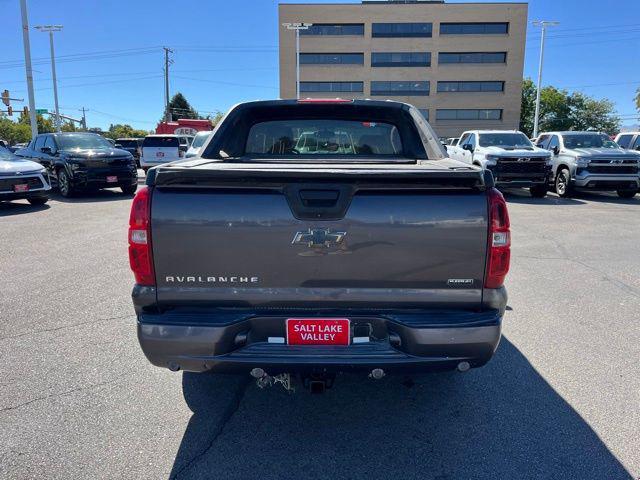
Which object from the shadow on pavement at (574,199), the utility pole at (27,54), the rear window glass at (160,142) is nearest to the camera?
the shadow on pavement at (574,199)

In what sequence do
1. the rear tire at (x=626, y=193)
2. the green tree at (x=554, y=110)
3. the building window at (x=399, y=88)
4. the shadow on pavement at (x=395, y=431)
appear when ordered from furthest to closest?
the green tree at (x=554, y=110), the building window at (x=399, y=88), the rear tire at (x=626, y=193), the shadow on pavement at (x=395, y=431)

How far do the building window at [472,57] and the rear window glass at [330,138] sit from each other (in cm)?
5247

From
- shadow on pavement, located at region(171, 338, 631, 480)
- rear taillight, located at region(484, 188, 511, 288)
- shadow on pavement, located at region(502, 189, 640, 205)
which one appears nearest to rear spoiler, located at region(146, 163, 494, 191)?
rear taillight, located at region(484, 188, 511, 288)

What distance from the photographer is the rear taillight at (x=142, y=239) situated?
242 cm

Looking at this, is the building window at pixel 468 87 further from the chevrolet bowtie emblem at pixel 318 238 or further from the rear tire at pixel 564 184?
the chevrolet bowtie emblem at pixel 318 238

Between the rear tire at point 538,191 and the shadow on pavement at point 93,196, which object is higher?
the rear tire at point 538,191

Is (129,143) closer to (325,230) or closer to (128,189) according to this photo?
(128,189)

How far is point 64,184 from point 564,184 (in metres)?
14.9

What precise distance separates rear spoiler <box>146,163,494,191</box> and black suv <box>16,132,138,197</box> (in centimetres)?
1219

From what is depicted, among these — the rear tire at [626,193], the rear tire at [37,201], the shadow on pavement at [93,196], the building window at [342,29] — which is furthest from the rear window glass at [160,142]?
the building window at [342,29]

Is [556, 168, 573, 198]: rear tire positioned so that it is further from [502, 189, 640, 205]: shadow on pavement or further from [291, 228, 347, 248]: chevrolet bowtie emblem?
[291, 228, 347, 248]: chevrolet bowtie emblem

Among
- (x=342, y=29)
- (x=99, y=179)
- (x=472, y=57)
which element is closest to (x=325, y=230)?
(x=99, y=179)

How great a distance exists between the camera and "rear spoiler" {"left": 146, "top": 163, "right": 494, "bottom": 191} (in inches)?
92.5

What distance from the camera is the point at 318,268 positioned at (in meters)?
2.41
